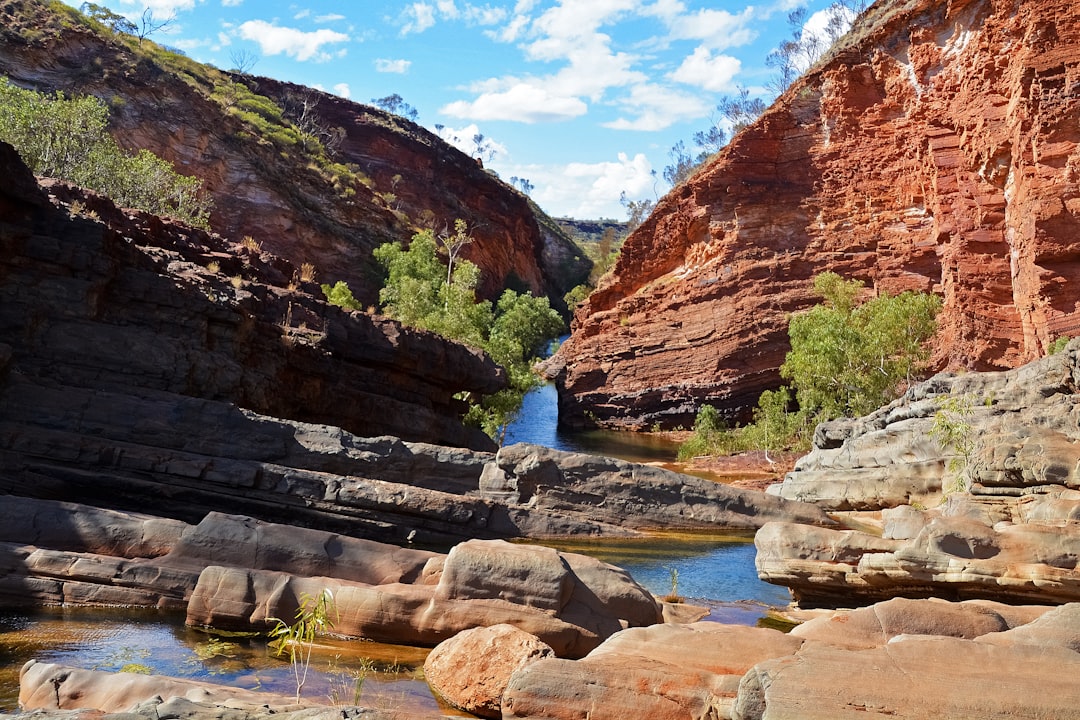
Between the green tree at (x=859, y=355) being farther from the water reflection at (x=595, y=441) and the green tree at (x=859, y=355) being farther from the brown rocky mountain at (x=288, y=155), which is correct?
the brown rocky mountain at (x=288, y=155)

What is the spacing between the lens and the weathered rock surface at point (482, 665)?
782cm

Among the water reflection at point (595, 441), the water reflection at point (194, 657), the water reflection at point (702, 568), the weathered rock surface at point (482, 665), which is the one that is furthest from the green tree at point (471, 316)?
the weathered rock surface at point (482, 665)

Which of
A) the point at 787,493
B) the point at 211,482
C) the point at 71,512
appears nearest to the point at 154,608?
the point at 71,512

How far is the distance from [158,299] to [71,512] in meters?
8.22

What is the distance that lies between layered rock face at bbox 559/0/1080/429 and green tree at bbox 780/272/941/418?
16.8 feet

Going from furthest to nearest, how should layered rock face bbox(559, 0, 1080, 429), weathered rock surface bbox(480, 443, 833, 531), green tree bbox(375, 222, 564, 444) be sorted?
green tree bbox(375, 222, 564, 444) → layered rock face bbox(559, 0, 1080, 429) → weathered rock surface bbox(480, 443, 833, 531)

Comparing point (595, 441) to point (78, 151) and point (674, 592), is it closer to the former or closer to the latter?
point (78, 151)

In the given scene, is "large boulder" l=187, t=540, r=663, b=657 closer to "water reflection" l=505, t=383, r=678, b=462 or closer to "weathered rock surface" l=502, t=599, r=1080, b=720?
"weathered rock surface" l=502, t=599, r=1080, b=720

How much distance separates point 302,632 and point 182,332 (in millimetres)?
13111

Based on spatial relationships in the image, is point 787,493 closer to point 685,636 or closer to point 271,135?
point 685,636

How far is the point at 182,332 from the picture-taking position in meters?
19.1

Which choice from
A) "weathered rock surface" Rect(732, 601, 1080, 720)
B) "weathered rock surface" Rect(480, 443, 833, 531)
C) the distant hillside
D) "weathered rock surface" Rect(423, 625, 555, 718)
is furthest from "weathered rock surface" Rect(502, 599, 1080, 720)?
the distant hillside

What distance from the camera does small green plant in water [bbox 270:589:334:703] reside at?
301 inches

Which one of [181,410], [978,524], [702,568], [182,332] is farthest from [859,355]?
[181,410]
